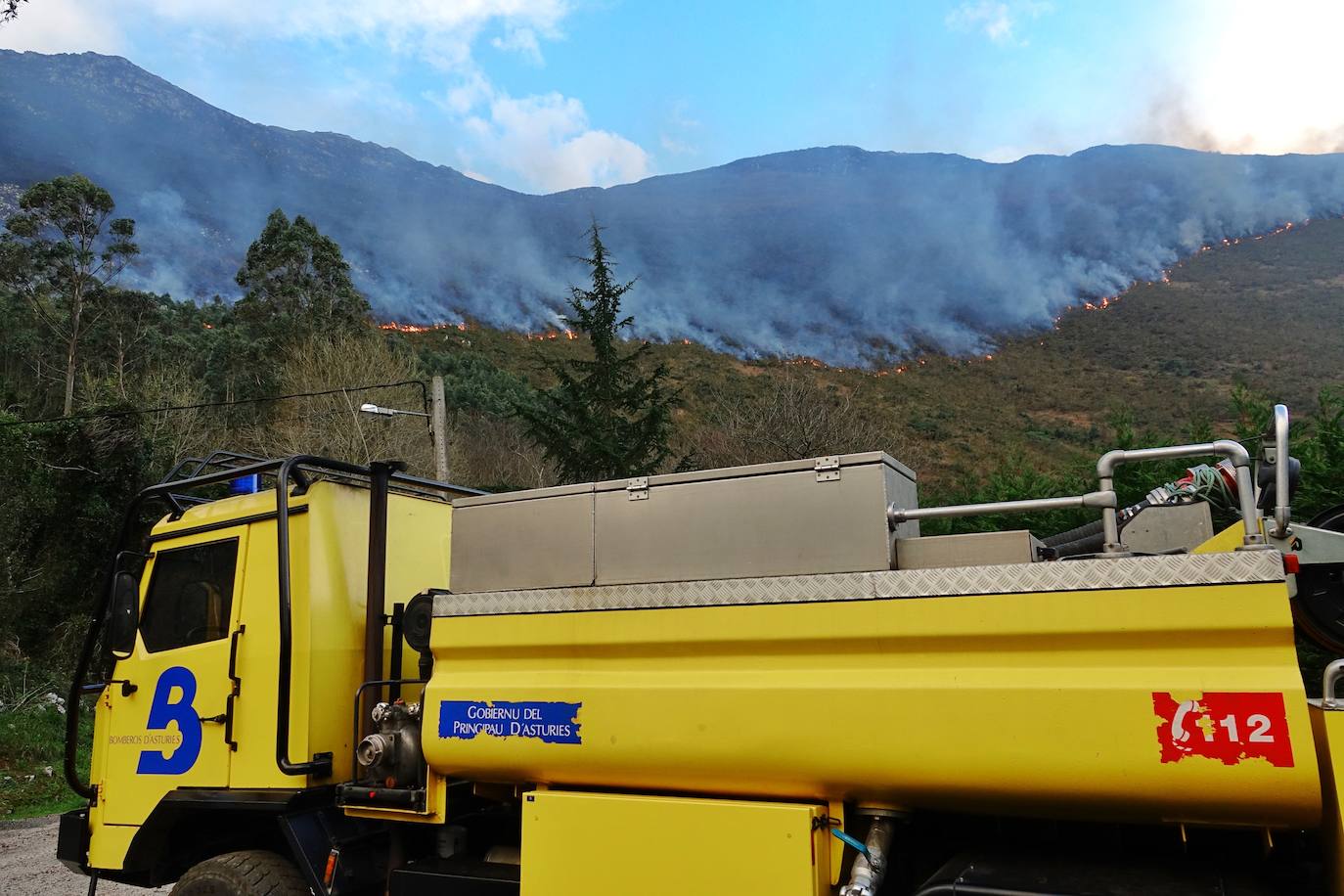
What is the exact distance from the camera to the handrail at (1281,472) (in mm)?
2834

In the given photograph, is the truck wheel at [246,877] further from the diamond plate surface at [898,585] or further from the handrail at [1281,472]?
the handrail at [1281,472]

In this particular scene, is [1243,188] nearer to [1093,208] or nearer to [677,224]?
[1093,208]

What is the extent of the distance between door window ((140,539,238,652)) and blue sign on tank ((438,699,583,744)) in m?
1.53

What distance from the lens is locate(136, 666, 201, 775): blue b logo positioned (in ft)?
14.8

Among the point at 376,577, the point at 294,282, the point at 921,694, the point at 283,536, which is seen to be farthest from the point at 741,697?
the point at 294,282

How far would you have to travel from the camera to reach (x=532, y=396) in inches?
1657

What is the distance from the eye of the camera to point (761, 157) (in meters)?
195

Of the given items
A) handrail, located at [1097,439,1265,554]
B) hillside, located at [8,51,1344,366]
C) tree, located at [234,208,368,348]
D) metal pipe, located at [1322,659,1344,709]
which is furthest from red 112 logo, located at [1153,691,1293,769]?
hillside, located at [8,51,1344,366]

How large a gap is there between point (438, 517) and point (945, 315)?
101851 mm

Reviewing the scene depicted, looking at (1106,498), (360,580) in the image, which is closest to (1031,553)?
(1106,498)

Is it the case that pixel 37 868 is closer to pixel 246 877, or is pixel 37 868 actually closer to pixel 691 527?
pixel 246 877

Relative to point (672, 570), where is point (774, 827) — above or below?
below

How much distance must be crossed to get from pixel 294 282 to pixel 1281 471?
159ft

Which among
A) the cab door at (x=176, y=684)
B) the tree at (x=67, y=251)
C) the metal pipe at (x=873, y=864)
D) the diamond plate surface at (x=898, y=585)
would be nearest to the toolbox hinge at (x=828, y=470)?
the diamond plate surface at (x=898, y=585)
